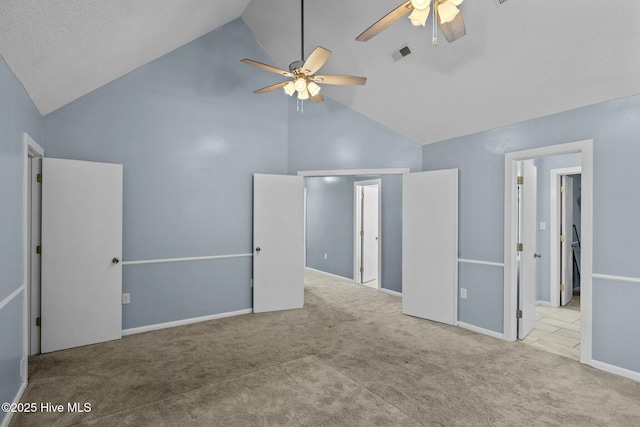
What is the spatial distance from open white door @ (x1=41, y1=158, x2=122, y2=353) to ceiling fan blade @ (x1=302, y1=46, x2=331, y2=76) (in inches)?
91.2

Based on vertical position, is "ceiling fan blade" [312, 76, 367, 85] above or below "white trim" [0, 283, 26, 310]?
above

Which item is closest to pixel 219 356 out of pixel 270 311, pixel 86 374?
pixel 86 374

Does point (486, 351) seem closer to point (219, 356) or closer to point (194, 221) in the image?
point (219, 356)

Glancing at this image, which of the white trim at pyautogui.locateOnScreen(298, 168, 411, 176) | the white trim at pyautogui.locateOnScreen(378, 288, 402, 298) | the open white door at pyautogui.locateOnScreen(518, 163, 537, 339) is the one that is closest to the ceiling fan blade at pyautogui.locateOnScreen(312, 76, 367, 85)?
the white trim at pyautogui.locateOnScreen(298, 168, 411, 176)

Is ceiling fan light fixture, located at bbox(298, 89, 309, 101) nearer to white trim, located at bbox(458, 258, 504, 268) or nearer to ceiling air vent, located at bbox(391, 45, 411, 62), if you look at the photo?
ceiling air vent, located at bbox(391, 45, 411, 62)

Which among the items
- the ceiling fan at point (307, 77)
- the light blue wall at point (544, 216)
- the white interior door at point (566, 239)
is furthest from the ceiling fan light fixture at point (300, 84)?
the white interior door at point (566, 239)

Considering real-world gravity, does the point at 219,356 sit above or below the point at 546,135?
below

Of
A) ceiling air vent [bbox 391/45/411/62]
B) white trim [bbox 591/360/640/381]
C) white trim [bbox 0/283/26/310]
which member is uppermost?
ceiling air vent [bbox 391/45/411/62]

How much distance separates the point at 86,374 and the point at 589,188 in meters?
4.80

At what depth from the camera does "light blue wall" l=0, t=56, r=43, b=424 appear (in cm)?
215

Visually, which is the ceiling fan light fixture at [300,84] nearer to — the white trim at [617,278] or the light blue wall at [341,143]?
the light blue wall at [341,143]

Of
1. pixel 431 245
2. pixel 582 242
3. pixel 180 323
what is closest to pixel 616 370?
pixel 582 242

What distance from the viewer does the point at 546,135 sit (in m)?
3.43

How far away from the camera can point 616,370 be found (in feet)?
9.66
